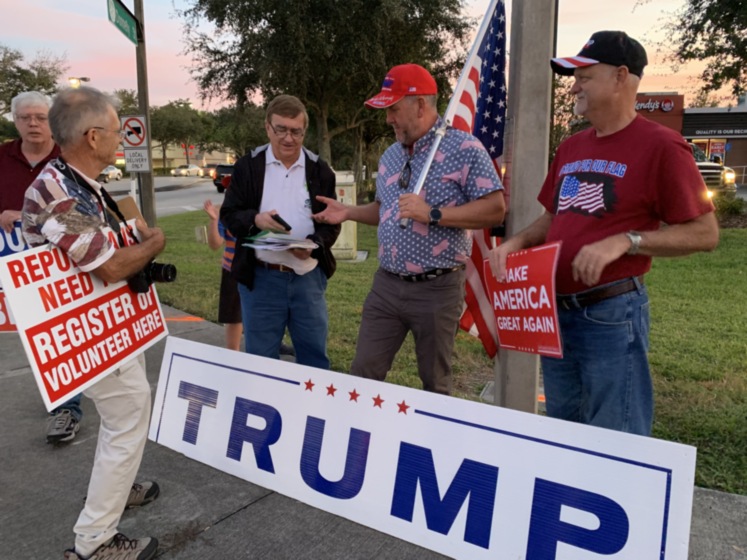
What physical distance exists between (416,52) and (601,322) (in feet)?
65.7

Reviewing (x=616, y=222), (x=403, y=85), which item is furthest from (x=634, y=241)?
(x=403, y=85)

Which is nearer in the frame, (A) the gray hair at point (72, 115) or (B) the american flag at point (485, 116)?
(A) the gray hair at point (72, 115)

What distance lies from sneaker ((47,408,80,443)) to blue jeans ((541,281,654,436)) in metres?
3.11

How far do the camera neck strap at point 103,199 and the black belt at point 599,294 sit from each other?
1.92 meters

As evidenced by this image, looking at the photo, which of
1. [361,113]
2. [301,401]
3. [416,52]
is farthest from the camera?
[361,113]

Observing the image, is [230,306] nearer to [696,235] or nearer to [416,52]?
[696,235]

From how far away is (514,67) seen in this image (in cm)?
301

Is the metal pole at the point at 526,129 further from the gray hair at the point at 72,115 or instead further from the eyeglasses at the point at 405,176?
the gray hair at the point at 72,115

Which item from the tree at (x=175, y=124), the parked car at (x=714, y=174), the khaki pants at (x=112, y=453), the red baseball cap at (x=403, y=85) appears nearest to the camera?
the khaki pants at (x=112, y=453)

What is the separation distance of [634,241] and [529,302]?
0.50 meters

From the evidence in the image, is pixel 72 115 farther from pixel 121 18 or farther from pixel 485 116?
pixel 121 18

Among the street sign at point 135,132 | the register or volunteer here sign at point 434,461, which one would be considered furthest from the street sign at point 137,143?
the register or volunteer here sign at point 434,461

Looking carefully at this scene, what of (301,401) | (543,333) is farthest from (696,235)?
(301,401)

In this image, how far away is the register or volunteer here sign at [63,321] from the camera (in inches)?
91.1
